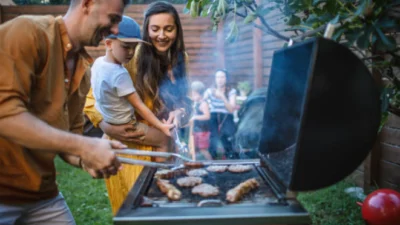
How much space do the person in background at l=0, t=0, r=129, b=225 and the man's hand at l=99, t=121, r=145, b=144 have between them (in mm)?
750

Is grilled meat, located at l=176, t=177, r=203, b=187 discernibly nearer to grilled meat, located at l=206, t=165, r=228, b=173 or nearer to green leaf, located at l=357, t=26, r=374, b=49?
grilled meat, located at l=206, t=165, r=228, b=173

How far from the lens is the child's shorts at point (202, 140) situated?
6981 millimetres

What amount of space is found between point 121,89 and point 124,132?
0.37 meters

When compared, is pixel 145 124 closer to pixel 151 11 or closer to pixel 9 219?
pixel 151 11

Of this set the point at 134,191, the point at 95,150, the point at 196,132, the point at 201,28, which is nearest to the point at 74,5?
the point at 95,150

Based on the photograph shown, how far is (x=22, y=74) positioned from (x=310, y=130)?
1.36 m

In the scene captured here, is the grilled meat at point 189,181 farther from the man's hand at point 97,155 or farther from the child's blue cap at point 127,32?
the child's blue cap at point 127,32

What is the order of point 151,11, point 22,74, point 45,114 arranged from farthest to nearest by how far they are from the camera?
point 151,11, point 45,114, point 22,74

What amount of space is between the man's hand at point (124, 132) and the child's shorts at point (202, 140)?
3764 millimetres

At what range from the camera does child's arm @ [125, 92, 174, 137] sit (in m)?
3.13

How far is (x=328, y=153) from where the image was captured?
185 centimetres

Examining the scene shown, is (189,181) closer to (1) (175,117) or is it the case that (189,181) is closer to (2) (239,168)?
(2) (239,168)

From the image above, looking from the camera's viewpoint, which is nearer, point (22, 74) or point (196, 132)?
point (22, 74)

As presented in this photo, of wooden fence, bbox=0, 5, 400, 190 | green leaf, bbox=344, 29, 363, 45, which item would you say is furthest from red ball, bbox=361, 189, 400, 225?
wooden fence, bbox=0, 5, 400, 190
